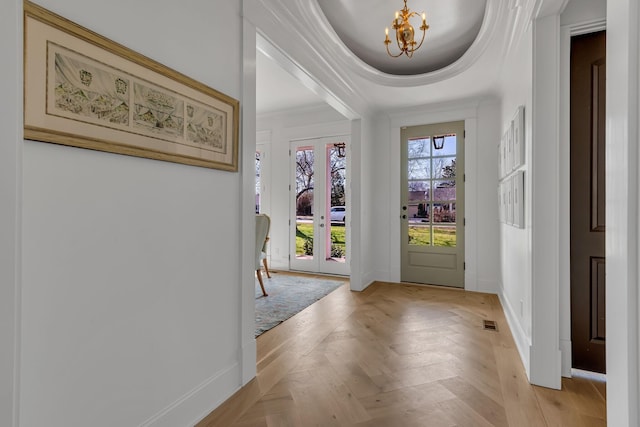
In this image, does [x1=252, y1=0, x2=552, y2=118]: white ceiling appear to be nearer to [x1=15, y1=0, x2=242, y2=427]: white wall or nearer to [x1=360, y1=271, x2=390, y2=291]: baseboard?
[x1=15, y1=0, x2=242, y2=427]: white wall

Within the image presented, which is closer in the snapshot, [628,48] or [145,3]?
[628,48]

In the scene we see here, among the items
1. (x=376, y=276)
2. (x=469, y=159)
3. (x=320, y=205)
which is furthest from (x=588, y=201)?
(x=320, y=205)

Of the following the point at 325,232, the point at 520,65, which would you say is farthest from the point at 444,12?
the point at 325,232

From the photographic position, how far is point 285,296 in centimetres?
400

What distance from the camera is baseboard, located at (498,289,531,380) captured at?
2145mm

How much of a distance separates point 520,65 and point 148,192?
9.41ft

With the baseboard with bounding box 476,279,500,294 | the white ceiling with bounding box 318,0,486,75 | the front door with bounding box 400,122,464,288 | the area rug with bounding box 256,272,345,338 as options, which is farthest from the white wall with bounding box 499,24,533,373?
the area rug with bounding box 256,272,345,338

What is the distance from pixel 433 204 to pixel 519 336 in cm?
230

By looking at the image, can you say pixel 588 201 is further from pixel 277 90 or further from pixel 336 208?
pixel 277 90

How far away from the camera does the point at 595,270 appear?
2.11 meters

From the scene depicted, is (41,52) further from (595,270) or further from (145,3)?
(595,270)

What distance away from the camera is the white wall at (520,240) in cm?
219

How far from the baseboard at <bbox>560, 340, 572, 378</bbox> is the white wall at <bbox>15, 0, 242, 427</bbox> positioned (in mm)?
2129

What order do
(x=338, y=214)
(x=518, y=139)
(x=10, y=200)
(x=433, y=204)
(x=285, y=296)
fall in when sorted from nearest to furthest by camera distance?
(x=10, y=200) → (x=518, y=139) → (x=285, y=296) → (x=433, y=204) → (x=338, y=214)
